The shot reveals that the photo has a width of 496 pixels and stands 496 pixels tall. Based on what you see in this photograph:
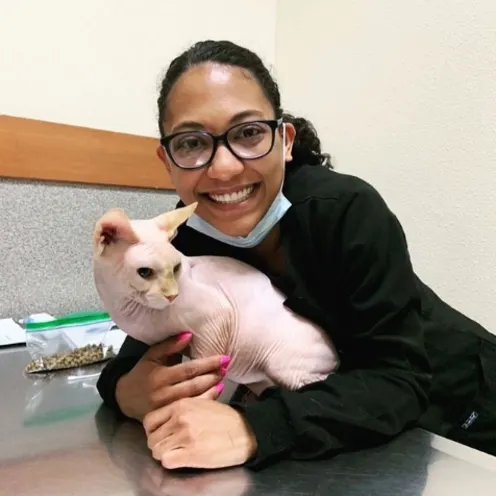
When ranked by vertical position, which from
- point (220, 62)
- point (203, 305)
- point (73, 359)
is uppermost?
point (220, 62)

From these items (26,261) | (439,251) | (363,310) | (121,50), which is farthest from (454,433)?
(121,50)

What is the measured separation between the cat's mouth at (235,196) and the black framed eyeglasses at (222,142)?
0.04m

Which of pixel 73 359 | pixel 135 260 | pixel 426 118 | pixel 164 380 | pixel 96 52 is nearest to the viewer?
pixel 135 260

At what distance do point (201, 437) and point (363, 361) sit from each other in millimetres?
226

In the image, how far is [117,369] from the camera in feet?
2.52

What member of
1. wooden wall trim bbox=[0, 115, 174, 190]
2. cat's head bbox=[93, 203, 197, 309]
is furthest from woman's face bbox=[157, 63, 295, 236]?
wooden wall trim bbox=[0, 115, 174, 190]

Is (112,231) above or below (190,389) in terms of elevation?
above

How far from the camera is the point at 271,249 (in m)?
0.77

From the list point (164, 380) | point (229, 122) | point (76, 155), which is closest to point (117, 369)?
point (164, 380)

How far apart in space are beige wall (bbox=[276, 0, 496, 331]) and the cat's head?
70cm

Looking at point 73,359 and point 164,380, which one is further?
point 73,359

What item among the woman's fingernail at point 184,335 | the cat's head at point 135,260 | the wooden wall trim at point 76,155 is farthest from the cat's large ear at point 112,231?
the wooden wall trim at point 76,155

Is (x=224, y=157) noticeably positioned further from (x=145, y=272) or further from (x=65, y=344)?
(x=65, y=344)

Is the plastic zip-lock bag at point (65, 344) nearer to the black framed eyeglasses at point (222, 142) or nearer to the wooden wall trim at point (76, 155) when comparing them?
the wooden wall trim at point (76, 155)
